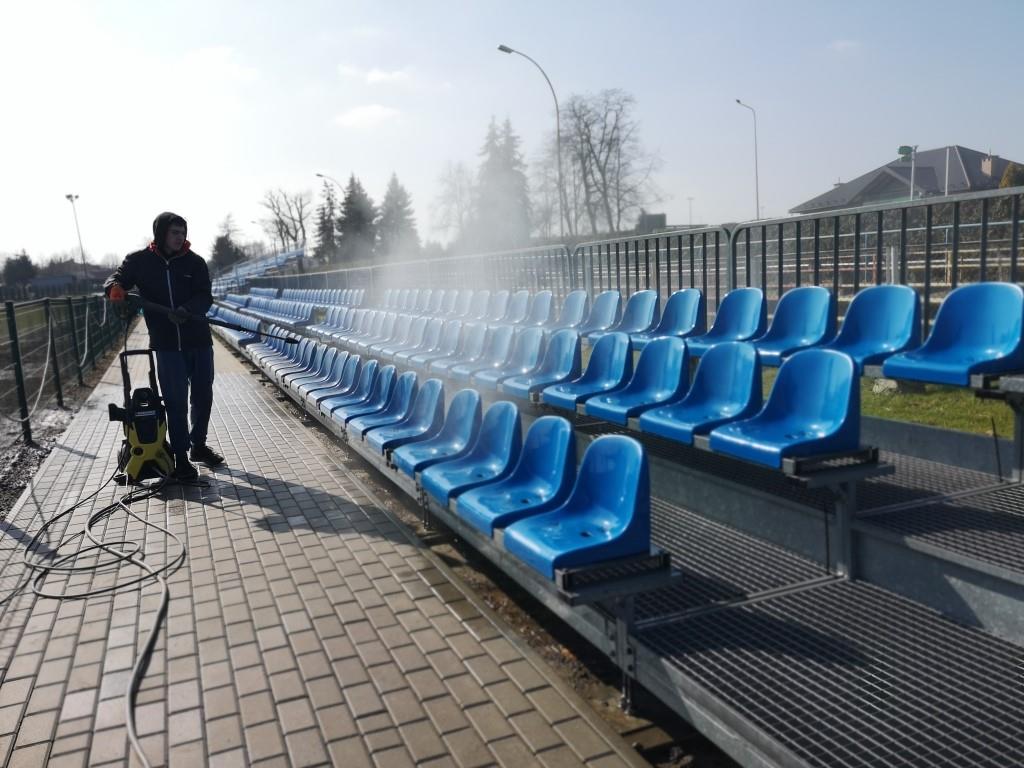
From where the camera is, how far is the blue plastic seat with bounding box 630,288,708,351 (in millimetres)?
6082

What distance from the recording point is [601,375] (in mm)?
5367

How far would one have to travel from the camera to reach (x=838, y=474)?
318 cm

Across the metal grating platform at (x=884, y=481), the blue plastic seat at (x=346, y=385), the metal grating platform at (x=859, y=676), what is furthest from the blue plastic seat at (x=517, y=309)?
the metal grating platform at (x=859, y=676)

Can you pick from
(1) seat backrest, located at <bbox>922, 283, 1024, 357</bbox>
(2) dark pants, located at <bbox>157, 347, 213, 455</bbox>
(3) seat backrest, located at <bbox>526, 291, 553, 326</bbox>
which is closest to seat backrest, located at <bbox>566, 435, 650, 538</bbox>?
(1) seat backrest, located at <bbox>922, 283, 1024, 357</bbox>

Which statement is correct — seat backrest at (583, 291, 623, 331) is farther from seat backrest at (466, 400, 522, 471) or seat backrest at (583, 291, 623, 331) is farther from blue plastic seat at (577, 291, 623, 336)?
seat backrest at (466, 400, 522, 471)

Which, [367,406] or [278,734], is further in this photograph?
[367,406]

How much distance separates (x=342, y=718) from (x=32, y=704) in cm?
132

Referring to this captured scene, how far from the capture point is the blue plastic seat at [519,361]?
612 centimetres

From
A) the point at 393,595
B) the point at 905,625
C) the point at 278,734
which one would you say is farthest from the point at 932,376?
the point at 278,734

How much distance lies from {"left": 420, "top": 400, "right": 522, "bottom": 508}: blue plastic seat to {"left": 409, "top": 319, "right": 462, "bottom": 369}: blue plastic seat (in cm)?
325

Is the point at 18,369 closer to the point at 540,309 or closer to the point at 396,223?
the point at 540,309

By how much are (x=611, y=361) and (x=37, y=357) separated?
35.8 feet

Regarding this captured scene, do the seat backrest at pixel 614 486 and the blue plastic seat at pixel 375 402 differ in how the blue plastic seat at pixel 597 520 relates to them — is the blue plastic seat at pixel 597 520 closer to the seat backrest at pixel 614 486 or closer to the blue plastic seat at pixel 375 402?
the seat backrest at pixel 614 486

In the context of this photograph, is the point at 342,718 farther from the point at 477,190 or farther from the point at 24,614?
the point at 477,190
